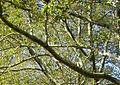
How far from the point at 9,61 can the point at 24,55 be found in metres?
0.89

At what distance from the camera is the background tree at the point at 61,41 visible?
16.4ft

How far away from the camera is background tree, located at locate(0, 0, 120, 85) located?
500cm

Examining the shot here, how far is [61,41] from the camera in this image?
8375mm

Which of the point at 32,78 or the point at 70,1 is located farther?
the point at 32,78

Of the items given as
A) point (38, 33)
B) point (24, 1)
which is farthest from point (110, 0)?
point (38, 33)

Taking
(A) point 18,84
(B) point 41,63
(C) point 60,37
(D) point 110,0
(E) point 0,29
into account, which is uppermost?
(D) point 110,0

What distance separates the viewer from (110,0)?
4789 millimetres

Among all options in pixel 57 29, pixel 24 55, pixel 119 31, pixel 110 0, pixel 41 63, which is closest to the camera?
pixel 119 31

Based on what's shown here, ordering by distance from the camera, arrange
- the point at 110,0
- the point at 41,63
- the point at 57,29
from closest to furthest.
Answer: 1. the point at 110,0
2. the point at 41,63
3. the point at 57,29

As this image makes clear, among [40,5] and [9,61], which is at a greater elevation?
[40,5]

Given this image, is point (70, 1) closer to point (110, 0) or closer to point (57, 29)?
point (110, 0)

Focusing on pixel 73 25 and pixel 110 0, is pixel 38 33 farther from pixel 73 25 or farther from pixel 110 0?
pixel 110 0

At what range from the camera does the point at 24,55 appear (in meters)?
8.52

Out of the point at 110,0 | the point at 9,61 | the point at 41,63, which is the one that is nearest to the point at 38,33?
the point at 41,63
